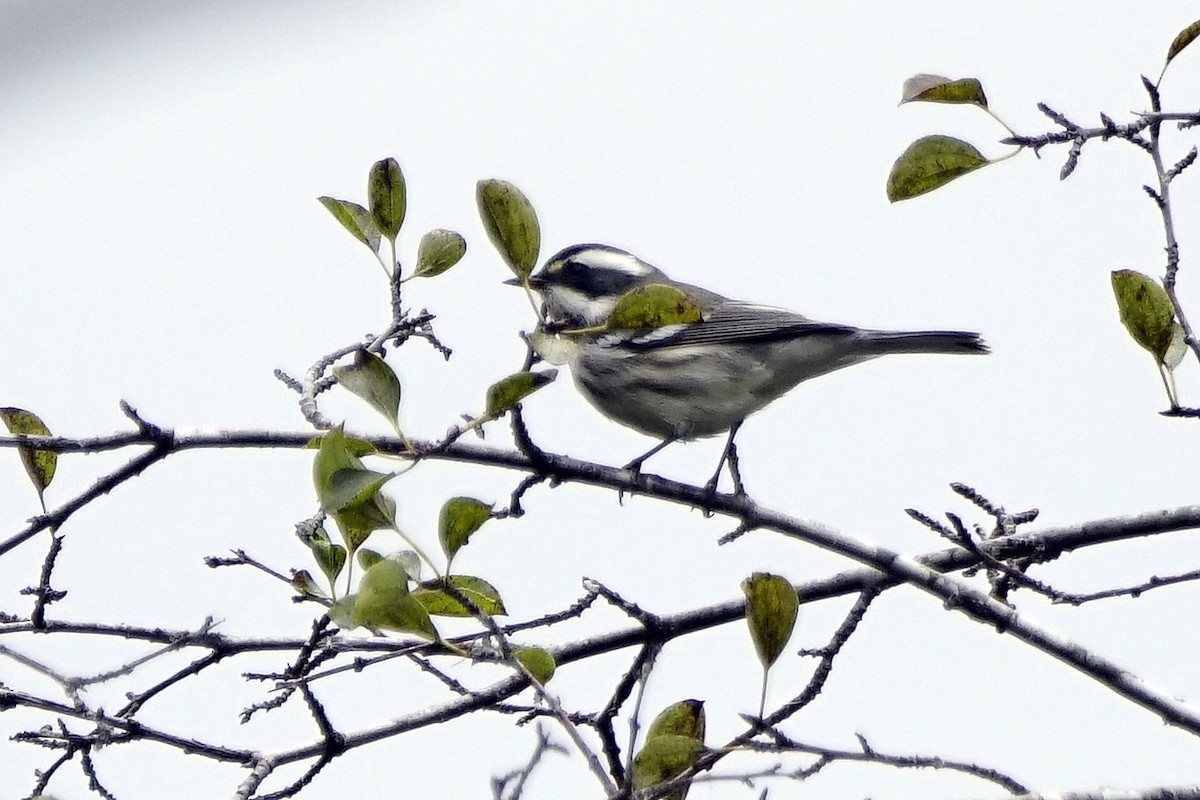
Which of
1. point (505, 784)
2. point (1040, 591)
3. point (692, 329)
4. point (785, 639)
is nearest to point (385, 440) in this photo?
point (505, 784)

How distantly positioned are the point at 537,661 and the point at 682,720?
0.38 meters

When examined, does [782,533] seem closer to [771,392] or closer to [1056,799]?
[1056,799]

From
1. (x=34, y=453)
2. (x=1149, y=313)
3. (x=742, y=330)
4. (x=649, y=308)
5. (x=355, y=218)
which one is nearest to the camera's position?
(x=649, y=308)

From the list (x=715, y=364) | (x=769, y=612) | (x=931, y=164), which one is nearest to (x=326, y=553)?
(x=769, y=612)

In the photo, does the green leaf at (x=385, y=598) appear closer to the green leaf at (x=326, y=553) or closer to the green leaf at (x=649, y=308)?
the green leaf at (x=326, y=553)

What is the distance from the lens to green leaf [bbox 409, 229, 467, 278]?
3.65 m

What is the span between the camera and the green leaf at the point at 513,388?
2883 millimetres

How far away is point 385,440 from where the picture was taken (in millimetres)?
3406

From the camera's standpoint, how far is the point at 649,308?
120 inches

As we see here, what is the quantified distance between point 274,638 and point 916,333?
3.22 meters

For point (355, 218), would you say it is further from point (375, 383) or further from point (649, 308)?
point (649, 308)

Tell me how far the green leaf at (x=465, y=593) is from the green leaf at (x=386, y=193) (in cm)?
98

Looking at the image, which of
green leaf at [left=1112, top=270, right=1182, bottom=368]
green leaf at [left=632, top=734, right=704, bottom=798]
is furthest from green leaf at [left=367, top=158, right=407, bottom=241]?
green leaf at [left=1112, top=270, right=1182, bottom=368]

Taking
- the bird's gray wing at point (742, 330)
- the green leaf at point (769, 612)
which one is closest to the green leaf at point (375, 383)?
the green leaf at point (769, 612)
